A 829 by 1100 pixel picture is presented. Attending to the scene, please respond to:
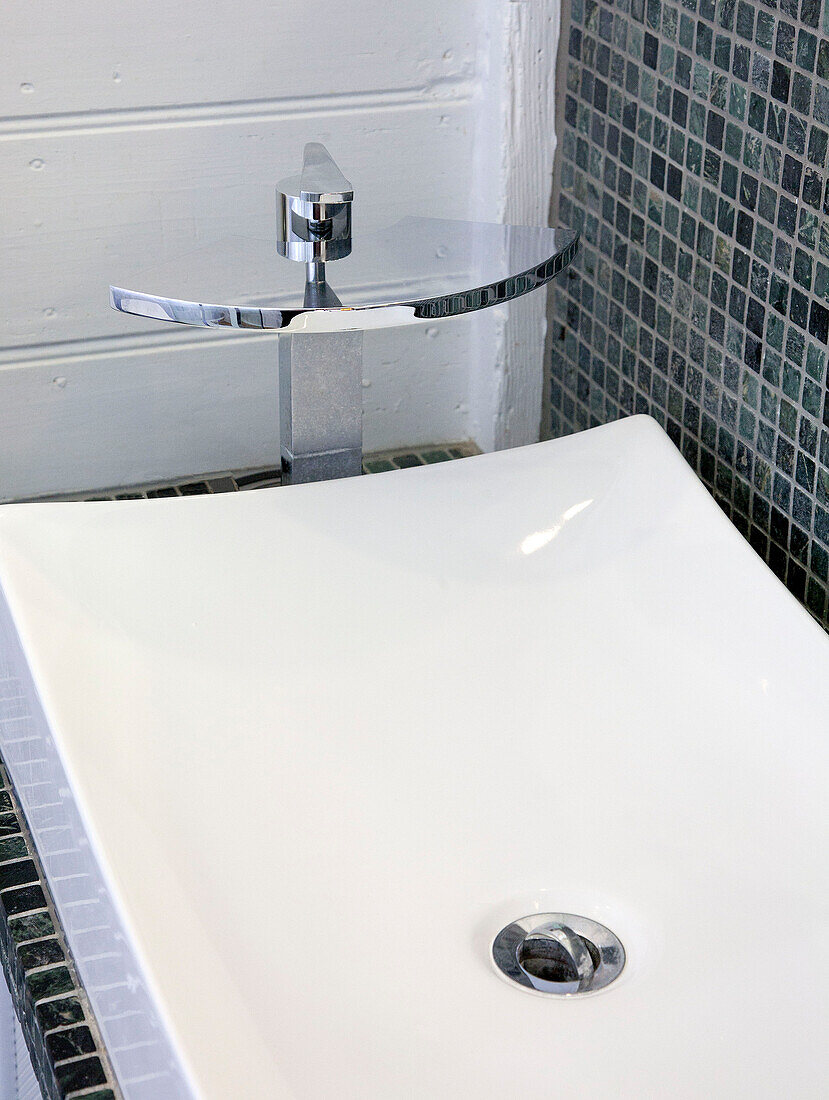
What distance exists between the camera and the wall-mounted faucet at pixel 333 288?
32.2 inches

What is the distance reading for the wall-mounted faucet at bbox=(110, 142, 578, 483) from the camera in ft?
2.68

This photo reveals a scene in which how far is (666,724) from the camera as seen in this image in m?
0.77

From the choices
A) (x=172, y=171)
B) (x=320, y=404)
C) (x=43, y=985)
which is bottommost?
(x=43, y=985)

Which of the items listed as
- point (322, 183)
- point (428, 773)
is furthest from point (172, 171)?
point (428, 773)

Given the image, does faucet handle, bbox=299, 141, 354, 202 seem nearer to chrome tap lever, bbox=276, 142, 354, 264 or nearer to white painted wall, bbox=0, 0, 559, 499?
chrome tap lever, bbox=276, 142, 354, 264

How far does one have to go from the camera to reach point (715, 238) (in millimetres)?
862

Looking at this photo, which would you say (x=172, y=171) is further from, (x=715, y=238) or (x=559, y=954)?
(x=559, y=954)

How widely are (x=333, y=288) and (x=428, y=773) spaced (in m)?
0.32

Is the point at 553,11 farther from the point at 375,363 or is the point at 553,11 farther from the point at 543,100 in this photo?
the point at 375,363

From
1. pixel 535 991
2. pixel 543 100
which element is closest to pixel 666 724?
pixel 535 991

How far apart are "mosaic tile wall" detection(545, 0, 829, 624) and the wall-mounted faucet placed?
9cm

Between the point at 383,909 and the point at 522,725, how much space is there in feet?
0.51

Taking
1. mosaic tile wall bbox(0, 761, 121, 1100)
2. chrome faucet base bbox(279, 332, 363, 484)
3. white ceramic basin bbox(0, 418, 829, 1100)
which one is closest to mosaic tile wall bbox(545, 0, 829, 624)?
white ceramic basin bbox(0, 418, 829, 1100)

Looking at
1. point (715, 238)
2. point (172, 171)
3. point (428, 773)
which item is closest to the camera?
point (428, 773)
